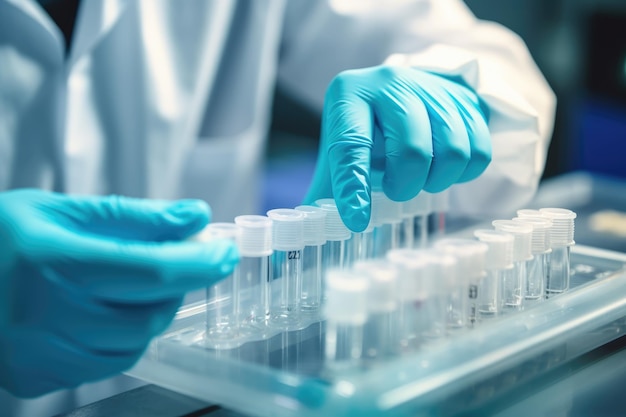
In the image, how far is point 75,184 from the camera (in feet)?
4.64

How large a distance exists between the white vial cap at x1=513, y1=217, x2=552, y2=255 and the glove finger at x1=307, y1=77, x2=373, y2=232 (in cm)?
23

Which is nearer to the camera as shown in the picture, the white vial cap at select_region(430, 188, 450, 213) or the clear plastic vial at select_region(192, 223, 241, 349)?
the clear plastic vial at select_region(192, 223, 241, 349)

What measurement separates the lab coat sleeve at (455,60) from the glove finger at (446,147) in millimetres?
199

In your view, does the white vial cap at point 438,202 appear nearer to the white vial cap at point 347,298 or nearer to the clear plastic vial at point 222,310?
the clear plastic vial at point 222,310

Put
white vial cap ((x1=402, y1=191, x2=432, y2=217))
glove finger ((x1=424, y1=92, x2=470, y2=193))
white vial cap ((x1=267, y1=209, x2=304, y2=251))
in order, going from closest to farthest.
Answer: white vial cap ((x1=267, y1=209, x2=304, y2=251)) < glove finger ((x1=424, y1=92, x2=470, y2=193)) < white vial cap ((x1=402, y1=191, x2=432, y2=217))

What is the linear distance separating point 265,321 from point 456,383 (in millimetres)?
309

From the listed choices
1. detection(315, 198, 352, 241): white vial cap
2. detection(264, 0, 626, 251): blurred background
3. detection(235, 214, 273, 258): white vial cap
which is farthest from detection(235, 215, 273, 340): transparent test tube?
detection(264, 0, 626, 251): blurred background

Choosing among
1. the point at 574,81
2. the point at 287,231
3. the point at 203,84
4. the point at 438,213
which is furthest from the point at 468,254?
the point at 574,81

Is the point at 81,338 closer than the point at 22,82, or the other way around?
the point at 81,338

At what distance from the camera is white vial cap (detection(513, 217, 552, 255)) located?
3.60 ft

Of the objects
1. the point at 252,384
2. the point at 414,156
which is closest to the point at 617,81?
the point at 414,156

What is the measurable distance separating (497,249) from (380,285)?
0.22 metres

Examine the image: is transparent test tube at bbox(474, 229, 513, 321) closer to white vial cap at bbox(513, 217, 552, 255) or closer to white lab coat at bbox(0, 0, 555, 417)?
white vial cap at bbox(513, 217, 552, 255)

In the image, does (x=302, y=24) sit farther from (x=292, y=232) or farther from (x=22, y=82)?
(x=292, y=232)
